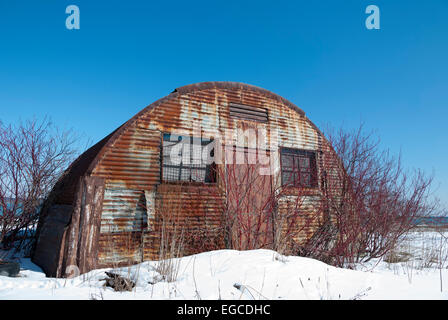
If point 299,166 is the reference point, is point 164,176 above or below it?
below

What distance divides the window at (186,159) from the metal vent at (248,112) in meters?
1.26

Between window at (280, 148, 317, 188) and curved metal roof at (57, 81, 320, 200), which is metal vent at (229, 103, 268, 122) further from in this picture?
window at (280, 148, 317, 188)

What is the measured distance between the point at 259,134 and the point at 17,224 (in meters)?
8.04

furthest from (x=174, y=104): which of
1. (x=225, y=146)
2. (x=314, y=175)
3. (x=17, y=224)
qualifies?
(x=17, y=224)

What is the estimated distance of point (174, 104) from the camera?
25.3ft

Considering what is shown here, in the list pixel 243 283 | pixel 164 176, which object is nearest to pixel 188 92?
pixel 164 176

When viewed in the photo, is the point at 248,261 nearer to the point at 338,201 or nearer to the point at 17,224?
the point at 338,201

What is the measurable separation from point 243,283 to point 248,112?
216 inches

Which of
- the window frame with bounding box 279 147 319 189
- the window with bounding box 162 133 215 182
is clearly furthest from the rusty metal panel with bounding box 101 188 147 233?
the window frame with bounding box 279 147 319 189

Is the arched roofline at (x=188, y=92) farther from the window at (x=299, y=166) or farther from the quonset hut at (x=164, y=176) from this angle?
the window at (x=299, y=166)

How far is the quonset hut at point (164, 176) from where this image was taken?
6098 millimetres

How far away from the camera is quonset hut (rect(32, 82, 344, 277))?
6098 mm

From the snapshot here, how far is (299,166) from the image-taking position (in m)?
9.38

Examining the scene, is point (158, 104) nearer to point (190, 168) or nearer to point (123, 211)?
point (190, 168)
